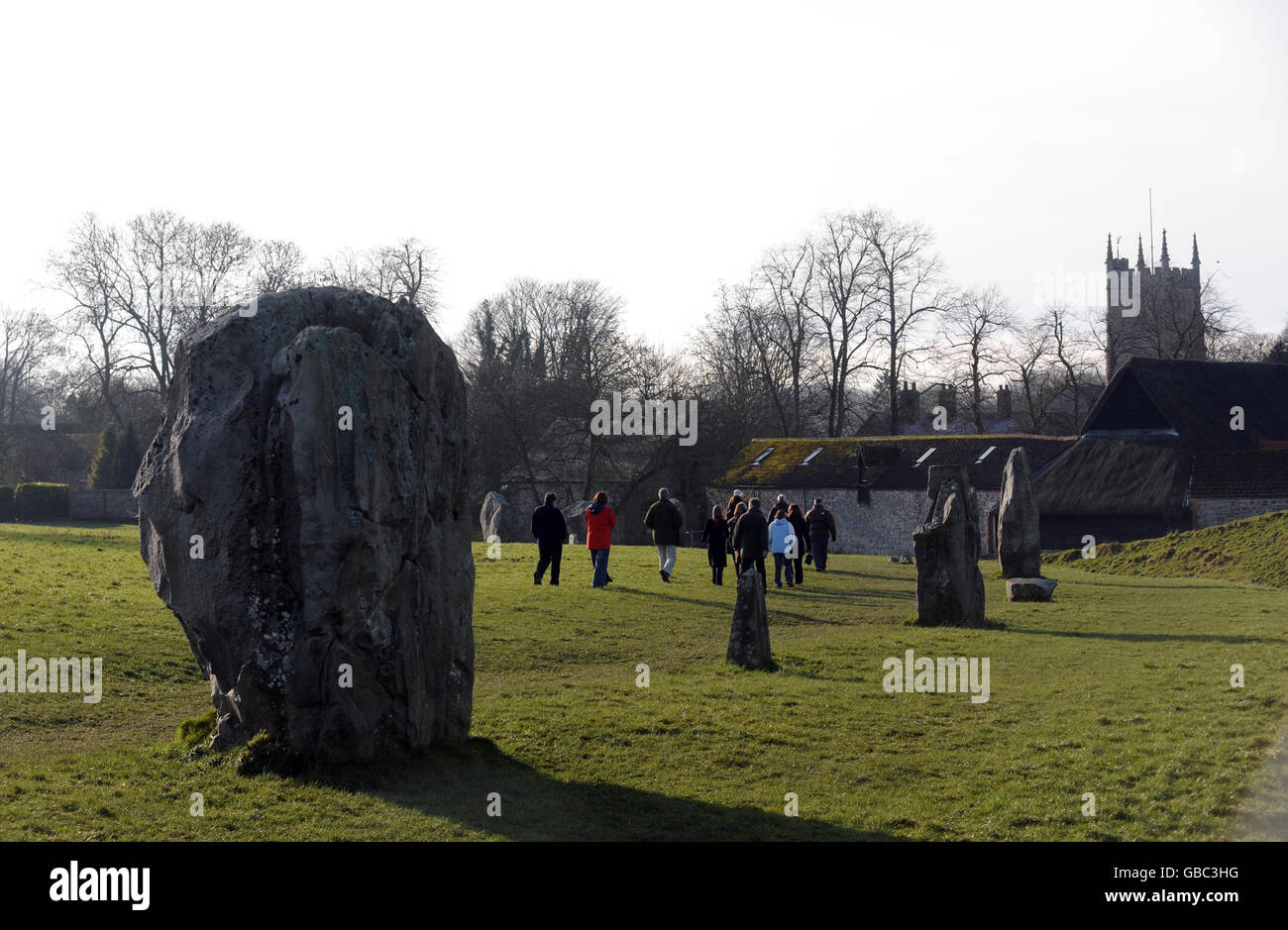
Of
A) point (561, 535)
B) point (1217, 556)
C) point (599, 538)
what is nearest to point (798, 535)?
point (599, 538)

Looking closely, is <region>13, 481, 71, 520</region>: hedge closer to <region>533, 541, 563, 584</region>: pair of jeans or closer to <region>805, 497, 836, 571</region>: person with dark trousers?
<region>805, 497, 836, 571</region>: person with dark trousers

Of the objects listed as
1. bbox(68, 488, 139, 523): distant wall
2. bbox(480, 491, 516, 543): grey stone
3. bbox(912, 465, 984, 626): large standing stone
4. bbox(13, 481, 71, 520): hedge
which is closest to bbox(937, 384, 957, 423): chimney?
bbox(480, 491, 516, 543): grey stone

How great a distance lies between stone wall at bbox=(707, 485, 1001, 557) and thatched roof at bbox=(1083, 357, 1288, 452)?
5.85m

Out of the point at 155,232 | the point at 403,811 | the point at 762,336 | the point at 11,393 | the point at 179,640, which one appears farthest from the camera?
the point at 11,393

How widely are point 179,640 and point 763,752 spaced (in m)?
8.15

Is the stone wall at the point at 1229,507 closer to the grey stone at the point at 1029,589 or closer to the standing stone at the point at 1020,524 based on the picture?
the standing stone at the point at 1020,524

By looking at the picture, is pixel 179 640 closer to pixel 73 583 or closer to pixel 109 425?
pixel 73 583

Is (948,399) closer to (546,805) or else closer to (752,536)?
(752,536)

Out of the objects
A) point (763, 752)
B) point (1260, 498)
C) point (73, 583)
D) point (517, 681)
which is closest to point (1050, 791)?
point (763, 752)

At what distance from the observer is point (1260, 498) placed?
3928 cm

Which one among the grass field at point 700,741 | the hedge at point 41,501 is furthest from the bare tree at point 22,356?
the grass field at point 700,741

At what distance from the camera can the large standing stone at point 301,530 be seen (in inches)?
356

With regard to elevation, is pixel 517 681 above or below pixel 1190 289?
below

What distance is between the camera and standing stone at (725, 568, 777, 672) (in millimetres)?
14570
